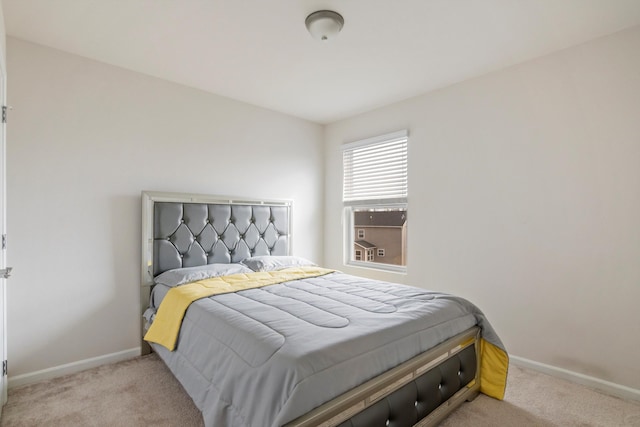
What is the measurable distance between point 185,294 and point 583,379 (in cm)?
296

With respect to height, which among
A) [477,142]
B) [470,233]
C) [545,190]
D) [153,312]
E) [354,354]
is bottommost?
[153,312]

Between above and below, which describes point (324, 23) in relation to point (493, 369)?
above

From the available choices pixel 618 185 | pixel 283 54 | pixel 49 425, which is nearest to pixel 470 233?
pixel 618 185

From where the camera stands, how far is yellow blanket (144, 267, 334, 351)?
7.13 feet

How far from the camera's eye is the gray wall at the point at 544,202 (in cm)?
227

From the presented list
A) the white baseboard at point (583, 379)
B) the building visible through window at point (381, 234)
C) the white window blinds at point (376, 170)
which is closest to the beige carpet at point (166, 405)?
the white baseboard at point (583, 379)

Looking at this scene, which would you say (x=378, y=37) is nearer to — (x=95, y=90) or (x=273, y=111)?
(x=273, y=111)

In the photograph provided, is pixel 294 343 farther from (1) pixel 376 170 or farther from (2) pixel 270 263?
(1) pixel 376 170

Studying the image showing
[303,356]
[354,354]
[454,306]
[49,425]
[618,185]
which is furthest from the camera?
[618,185]

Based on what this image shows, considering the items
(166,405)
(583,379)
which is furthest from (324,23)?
(583,379)

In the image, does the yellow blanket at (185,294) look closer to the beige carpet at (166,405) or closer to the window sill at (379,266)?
the beige carpet at (166,405)

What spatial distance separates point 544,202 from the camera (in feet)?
8.52

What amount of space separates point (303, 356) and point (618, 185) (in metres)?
2.49

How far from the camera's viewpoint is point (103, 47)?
2.49 meters
